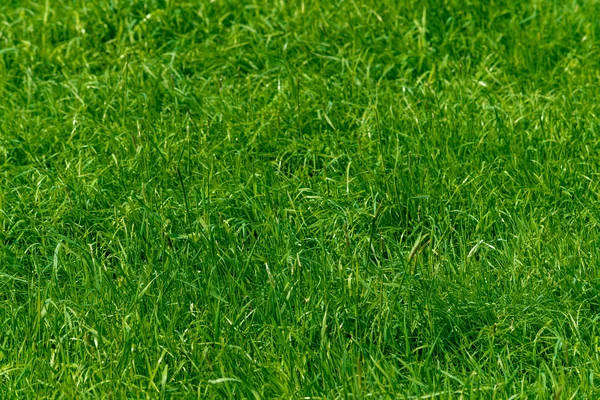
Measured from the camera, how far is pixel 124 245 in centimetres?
373

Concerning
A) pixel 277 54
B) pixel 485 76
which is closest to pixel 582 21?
pixel 485 76

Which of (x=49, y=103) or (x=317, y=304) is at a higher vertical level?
(x=317, y=304)

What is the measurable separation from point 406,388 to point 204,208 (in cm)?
107

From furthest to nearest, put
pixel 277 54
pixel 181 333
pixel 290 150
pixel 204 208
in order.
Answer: pixel 277 54 < pixel 290 150 < pixel 204 208 < pixel 181 333

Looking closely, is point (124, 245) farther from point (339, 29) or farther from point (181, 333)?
point (339, 29)

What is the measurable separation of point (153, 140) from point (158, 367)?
4.92 feet

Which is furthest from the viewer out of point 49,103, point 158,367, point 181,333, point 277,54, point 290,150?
point 277,54

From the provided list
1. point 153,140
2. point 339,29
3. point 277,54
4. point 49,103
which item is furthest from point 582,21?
point 49,103

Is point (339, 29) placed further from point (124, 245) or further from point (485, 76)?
point (124, 245)

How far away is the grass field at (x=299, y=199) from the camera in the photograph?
3107 mm

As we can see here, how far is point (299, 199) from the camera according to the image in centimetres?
403

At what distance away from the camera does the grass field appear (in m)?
3.11

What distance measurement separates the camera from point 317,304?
3256 millimetres

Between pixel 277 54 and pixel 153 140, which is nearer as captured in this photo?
pixel 153 140
